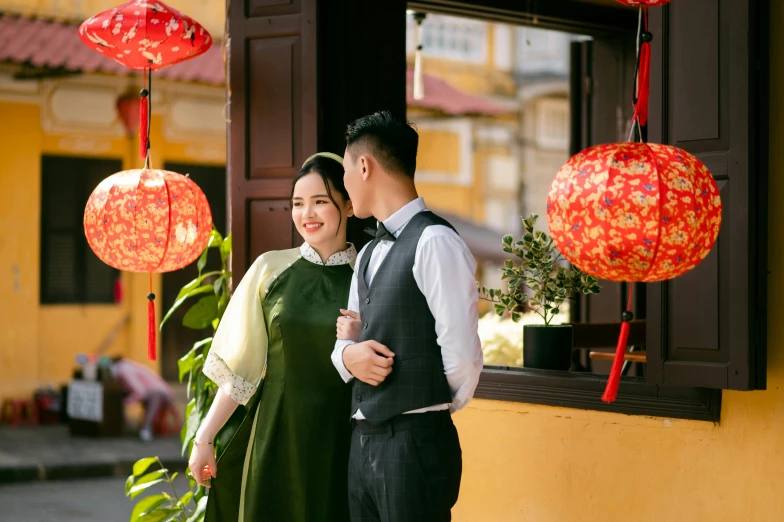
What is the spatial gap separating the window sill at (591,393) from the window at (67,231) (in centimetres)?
800

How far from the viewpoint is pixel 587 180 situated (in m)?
2.92

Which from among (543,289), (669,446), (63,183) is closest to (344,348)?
(669,446)

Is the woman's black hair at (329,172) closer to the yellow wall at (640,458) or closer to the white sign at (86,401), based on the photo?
the yellow wall at (640,458)

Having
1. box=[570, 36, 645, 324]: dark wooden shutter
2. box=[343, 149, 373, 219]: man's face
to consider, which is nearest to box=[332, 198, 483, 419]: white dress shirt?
box=[343, 149, 373, 219]: man's face

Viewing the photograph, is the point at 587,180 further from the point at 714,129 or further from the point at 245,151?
the point at 245,151

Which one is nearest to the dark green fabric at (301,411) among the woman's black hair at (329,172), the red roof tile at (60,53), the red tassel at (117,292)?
the woman's black hair at (329,172)

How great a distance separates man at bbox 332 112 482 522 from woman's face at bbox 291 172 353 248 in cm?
47

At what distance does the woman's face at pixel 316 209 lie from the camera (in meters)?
3.51

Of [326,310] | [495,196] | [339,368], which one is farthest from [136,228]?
[495,196]

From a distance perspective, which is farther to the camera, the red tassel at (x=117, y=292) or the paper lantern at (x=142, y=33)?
the red tassel at (x=117, y=292)

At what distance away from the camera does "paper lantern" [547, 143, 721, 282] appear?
112 inches

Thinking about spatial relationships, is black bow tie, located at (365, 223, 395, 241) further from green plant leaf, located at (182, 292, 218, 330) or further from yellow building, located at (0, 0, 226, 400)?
yellow building, located at (0, 0, 226, 400)

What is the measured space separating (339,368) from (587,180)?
2.96 ft

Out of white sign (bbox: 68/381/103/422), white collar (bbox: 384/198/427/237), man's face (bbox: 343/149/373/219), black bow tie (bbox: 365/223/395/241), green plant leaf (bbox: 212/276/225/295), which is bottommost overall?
white sign (bbox: 68/381/103/422)
